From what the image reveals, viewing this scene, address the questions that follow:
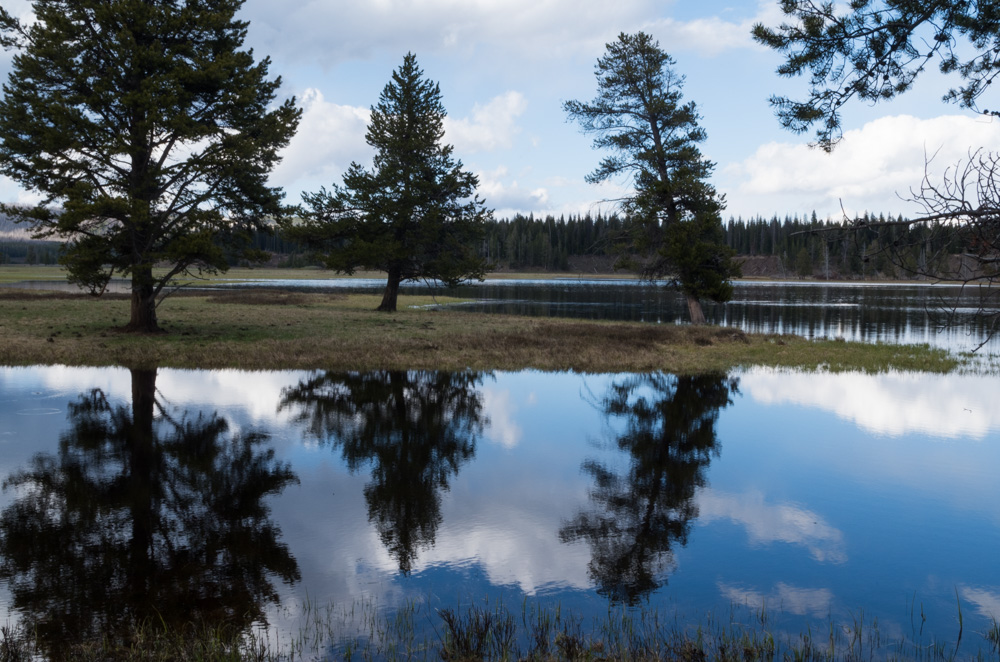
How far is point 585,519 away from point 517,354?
1528cm

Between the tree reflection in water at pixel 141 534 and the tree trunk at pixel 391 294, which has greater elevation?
the tree trunk at pixel 391 294

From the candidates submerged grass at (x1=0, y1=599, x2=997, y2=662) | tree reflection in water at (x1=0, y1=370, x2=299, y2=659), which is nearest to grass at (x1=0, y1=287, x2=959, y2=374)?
tree reflection in water at (x1=0, y1=370, x2=299, y2=659)

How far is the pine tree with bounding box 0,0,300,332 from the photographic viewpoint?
22.4 m

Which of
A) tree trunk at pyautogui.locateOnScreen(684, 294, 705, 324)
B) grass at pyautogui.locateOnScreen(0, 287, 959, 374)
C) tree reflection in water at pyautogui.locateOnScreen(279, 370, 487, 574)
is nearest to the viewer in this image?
tree reflection in water at pyautogui.locateOnScreen(279, 370, 487, 574)

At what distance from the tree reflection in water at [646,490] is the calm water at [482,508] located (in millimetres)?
48

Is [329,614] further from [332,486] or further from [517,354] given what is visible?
[517,354]

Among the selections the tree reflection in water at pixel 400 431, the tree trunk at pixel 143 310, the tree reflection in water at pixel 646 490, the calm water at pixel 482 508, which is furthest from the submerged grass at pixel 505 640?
the tree trunk at pixel 143 310

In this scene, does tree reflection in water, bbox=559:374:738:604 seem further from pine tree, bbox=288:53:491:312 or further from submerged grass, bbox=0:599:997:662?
pine tree, bbox=288:53:491:312

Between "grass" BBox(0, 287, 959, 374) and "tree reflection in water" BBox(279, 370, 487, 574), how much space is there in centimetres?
295

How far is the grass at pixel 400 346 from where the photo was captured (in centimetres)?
2123

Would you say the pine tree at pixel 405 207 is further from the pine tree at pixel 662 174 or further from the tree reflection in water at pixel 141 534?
the tree reflection in water at pixel 141 534

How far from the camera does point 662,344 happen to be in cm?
2798

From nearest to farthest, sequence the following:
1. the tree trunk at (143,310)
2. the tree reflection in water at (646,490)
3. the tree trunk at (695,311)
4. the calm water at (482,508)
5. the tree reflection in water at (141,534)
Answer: the tree reflection in water at (141,534) < the calm water at (482,508) < the tree reflection in water at (646,490) < the tree trunk at (143,310) < the tree trunk at (695,311)

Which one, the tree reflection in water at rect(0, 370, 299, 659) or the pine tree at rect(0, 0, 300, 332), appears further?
the pine tree at rect(0, 0, 300, 332)
